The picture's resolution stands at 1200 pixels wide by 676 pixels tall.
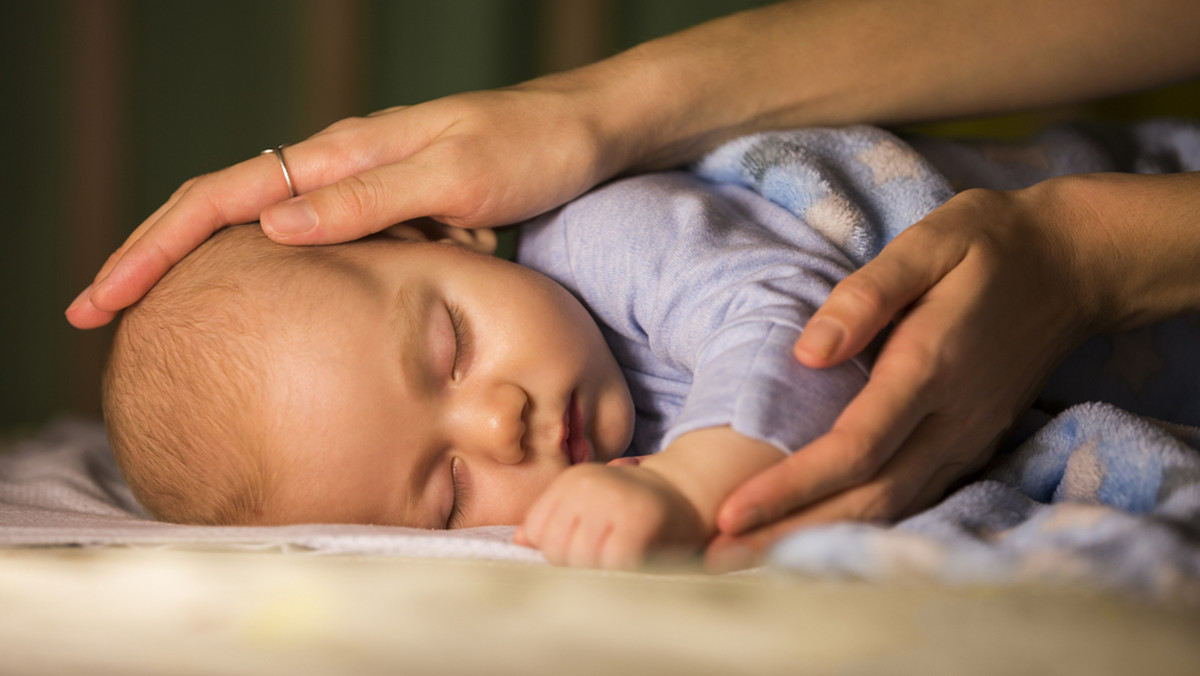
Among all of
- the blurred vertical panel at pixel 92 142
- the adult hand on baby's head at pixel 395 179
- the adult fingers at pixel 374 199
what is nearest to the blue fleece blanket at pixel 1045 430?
the adult hand on baby's head at pixel 395 179

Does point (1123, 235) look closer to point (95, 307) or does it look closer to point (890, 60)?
point (890, 60)

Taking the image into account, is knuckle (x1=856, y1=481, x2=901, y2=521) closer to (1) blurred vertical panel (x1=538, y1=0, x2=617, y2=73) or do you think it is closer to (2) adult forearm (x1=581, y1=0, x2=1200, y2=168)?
(2) adult forearm (x1=581, y1=0, x2=1200, y2=168)

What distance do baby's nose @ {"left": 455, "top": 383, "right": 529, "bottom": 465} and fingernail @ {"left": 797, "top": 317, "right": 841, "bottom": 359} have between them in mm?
315

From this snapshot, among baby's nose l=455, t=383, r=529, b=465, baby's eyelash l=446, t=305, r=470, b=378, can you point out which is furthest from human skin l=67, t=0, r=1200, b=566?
baby's nose l=455, t=383, r=529, b=465

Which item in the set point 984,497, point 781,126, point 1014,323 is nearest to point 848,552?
point 984,497

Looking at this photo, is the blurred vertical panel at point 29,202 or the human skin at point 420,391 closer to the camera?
the human skin at point 420,391

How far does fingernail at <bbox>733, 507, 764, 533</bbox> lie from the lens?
573 mm

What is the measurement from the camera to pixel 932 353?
65cm

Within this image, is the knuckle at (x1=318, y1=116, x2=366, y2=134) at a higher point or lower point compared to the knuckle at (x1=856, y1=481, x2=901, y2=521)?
higher

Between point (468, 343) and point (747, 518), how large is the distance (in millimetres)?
416

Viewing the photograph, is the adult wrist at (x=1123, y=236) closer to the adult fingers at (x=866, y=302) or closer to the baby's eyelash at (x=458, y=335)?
the adult fingers at (x=866, y=302)

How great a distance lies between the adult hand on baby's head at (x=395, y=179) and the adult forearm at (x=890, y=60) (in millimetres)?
114

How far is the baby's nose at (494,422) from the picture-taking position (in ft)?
2.72

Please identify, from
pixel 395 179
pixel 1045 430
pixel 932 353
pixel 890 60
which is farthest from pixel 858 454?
pixel 890 60
